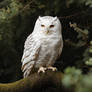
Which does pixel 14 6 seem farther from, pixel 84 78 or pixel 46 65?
pixel 84 78

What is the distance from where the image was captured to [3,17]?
2.88 metres

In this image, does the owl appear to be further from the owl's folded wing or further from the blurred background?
the blurred background

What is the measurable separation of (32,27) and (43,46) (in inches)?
62.6

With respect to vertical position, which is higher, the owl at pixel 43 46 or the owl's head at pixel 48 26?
the owl's head at pixel 48 26

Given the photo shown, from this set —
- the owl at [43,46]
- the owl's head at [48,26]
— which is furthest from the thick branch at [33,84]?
the owl's head at [48,26]

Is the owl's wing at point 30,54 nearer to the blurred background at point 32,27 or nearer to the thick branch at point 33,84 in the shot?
the thick branch at point 33,84

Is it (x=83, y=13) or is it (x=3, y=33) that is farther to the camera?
(x=83, y=13)

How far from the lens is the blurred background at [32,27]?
3096 millimetres

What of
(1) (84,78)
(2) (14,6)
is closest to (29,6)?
(2) (14,6)

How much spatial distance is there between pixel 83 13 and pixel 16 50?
51.0 inches

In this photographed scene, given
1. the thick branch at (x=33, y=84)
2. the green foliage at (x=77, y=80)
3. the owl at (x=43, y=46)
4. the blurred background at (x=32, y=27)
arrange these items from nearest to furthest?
the green foliage at (x=77, y=80) < the thick branch at (x=33, y=84) < the owl at (x=43, y=46) < the blurred background at (x=32, y=27)

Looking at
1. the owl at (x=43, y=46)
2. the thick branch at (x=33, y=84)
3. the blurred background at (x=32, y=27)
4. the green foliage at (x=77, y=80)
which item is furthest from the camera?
the blurred background at (x=32, y=27)

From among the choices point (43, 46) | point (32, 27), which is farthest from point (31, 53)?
point (32, 27)

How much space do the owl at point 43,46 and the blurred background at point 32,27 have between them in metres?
0.56
